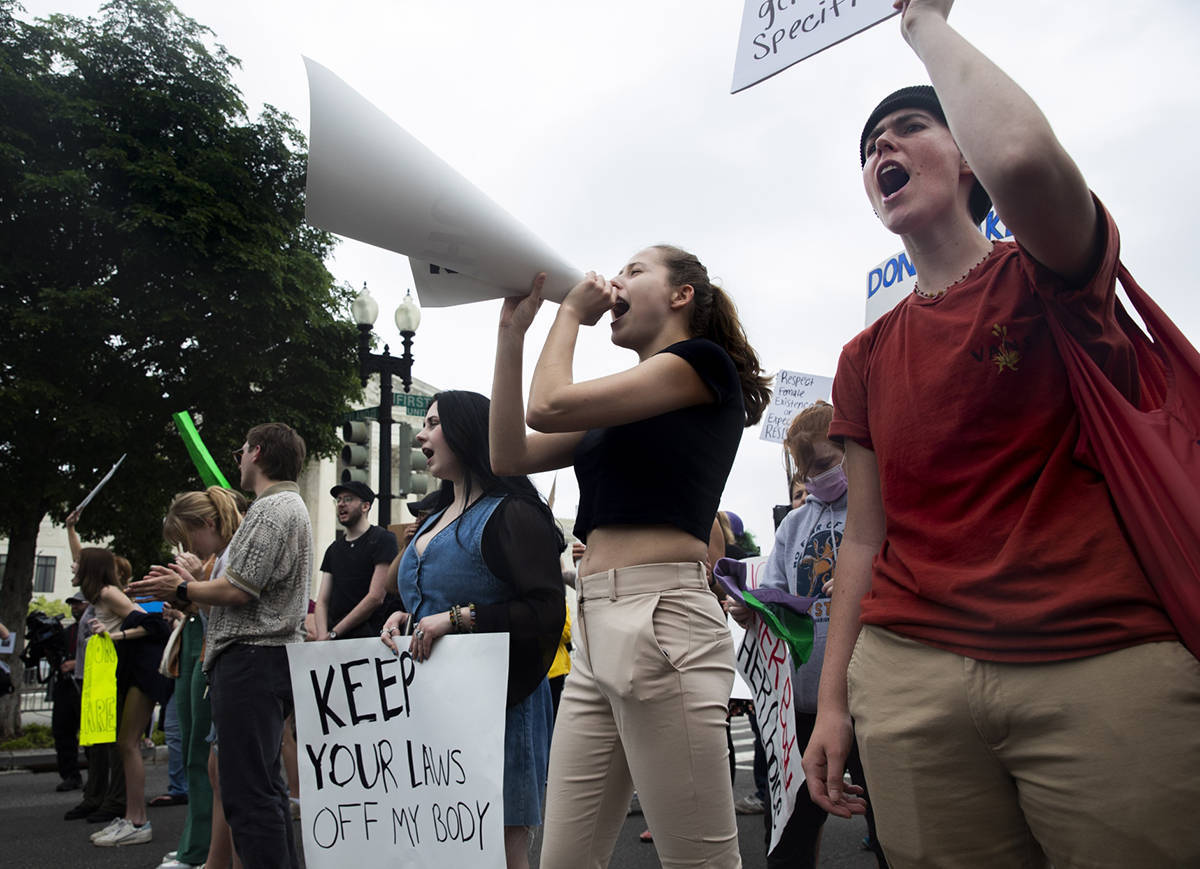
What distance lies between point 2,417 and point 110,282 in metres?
3.02

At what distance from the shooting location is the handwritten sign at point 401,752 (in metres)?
3.10

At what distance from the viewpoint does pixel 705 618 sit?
2271 mm

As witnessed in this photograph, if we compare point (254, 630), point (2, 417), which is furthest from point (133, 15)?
point (254, 630)

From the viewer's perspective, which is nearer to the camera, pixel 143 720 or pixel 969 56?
pixel 969 56

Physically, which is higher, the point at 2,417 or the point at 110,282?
the point at 110,282

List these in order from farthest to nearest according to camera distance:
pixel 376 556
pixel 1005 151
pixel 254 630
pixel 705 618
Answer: pixel 376 556 < pixel 254 630 < pixel 705 618 < pixel 1005 151

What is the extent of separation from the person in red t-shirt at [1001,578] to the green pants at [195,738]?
342cm

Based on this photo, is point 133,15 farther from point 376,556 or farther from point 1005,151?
point 1005,151

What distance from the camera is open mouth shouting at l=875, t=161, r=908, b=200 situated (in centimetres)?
171

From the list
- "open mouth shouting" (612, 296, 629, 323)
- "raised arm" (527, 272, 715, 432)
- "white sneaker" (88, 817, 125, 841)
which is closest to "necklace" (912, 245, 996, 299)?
"raised arm" (527, 272, 715, 432)

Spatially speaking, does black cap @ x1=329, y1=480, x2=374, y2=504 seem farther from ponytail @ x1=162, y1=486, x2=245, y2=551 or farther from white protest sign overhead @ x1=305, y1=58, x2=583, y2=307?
white protest sign overhead @ x1=305, y1=58, x2=583, y2=307

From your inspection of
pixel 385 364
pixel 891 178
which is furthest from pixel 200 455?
pixel 385 364

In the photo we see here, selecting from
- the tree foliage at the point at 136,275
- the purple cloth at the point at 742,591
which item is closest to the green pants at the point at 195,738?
the purple cloth at the point at 742,591

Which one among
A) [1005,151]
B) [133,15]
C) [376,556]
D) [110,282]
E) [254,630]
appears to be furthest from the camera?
[133,15]
